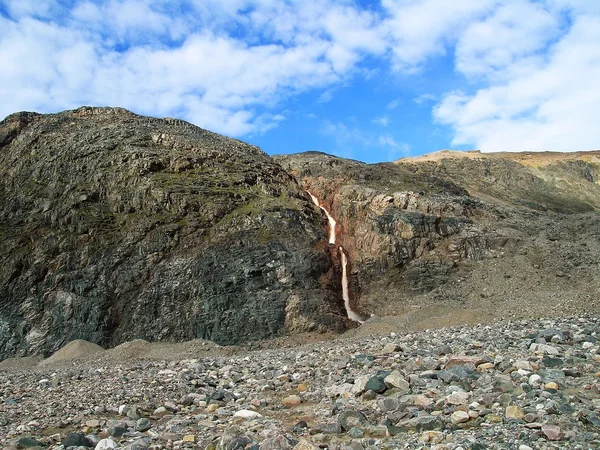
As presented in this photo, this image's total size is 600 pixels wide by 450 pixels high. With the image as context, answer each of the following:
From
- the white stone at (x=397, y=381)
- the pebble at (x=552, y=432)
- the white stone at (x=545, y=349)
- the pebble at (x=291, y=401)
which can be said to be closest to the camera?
the pebble at (x=552, y=432)

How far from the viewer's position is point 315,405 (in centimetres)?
1176

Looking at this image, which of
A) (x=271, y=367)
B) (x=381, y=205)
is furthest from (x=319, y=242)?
(x=271, y=367)

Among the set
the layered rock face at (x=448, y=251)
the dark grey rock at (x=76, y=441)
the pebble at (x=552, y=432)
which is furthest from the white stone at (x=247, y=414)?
the layered rock face at (x=448, y=251)

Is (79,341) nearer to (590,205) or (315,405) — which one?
(315,405)

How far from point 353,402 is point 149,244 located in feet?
88.0

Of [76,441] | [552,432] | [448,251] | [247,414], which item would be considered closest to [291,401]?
[247,414]

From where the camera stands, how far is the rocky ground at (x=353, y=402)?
8.40 metres

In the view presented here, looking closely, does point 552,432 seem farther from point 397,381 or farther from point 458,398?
point 397,381

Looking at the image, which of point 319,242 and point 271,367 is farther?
point 319,242

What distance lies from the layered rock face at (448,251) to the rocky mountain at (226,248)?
118 millimetres

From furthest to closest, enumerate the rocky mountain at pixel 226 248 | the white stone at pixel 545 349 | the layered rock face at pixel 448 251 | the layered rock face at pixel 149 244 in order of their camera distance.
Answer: the layered rock face at pixel 149 244 < the rocky mountain at pixel 226 248 < the layered rock face at pixel 448 251 < the white stone at pixel 545 349

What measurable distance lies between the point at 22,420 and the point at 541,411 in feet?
35.9

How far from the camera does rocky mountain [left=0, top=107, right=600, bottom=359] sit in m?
31.6

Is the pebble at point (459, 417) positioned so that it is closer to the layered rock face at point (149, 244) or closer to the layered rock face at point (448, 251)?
the layered rock face at point (448, 251)
